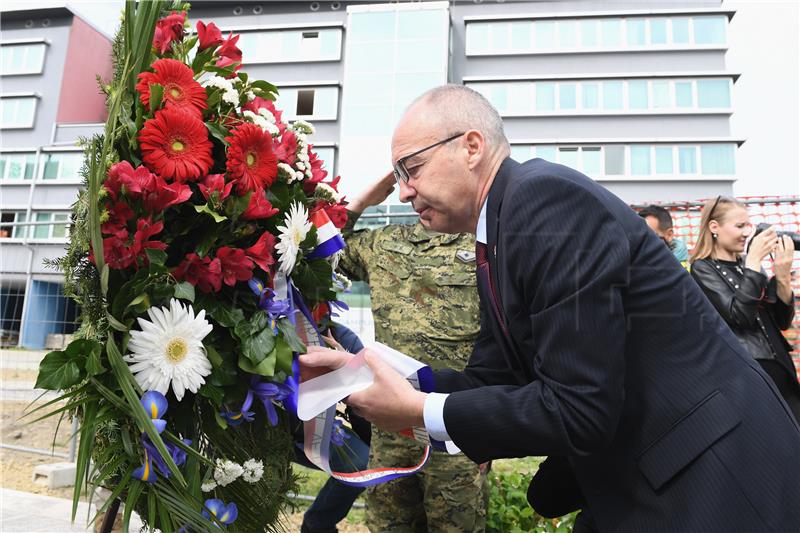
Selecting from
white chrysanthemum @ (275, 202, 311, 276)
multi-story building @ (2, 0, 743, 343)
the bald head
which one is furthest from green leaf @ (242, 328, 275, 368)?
multi-story building @ (2, 0, 743, 343)

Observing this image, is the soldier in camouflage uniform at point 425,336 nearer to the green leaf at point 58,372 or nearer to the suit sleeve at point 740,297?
the suit sleeve at point 740,297

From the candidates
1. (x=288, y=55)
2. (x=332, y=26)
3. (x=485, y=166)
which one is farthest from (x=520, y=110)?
(x=485, y=166)

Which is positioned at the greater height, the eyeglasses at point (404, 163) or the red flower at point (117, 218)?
the eyeglasses at point (404, 163)

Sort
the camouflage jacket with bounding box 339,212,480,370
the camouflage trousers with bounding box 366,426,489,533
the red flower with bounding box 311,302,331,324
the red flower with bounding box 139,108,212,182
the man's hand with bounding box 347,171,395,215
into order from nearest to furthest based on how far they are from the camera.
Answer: the red flower with bounding box 139,108,212,182, the red flower with bounding box 311,302,331,324, the camouflage trousers with bounding box 366,426,489,533, the camouflage jacket with bounding box 339,212,480,370, the man's hand with bounding box 347,171,395,215

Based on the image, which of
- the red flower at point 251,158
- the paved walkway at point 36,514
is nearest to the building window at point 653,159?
the paved walkway at point 36,514

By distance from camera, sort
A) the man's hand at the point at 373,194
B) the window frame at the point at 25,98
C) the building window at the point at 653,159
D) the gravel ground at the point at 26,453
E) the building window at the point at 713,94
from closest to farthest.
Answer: the man's hand at the point at 373,194 → the gravel ground at the point at 26,453 → the building window at the point at 653,159 → the building window at the point at 713,94 → the window frame at the point at 25,98

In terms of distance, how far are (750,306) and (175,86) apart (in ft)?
10.3

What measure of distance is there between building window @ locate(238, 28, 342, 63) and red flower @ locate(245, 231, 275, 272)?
3102cm

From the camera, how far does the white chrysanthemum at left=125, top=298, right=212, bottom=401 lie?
4.70ft

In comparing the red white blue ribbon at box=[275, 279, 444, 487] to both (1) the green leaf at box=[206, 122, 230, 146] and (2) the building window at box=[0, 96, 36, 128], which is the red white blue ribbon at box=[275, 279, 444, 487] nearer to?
(1) the green leaf at box=[206, 122, 230, 146]

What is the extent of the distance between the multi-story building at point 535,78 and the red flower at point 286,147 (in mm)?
24901

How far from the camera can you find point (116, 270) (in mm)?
1473

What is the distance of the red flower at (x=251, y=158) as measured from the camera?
1578mm

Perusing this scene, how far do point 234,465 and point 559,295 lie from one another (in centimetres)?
90
